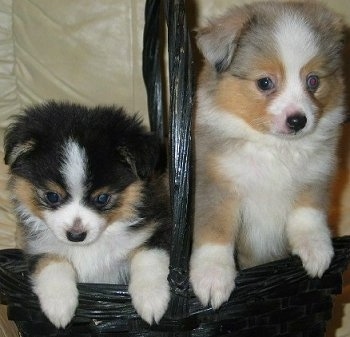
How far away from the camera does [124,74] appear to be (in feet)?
A: 11.3

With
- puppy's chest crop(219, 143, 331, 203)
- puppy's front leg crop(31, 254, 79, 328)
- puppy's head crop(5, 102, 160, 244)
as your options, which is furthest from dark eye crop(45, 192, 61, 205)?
puppy's chest crop(219, 143, 331, 203)

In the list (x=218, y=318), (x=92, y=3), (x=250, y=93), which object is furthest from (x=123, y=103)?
(x=218, y=318)

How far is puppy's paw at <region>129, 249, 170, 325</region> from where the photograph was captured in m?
Result: 1.95

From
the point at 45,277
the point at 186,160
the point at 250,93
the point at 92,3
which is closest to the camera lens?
the point at 186,160

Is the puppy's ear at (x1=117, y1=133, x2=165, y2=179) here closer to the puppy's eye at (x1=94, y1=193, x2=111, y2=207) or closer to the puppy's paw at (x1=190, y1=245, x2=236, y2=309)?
the puppy's eye at (x1=94, y1=193, x2=111, y2=207)

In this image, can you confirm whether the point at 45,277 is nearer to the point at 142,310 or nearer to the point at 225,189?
the point at 142,310

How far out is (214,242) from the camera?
7.52 ft

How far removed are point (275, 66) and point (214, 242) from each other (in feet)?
2.26

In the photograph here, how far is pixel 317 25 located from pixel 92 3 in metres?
1.44

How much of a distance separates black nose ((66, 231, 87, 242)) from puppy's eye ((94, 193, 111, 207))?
13cm

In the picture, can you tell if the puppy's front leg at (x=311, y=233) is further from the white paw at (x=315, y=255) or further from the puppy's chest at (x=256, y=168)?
the puppy's chest at (x=256, y=168)

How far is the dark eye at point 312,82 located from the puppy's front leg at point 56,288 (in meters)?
1.12

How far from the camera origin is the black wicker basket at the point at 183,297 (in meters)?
1.92

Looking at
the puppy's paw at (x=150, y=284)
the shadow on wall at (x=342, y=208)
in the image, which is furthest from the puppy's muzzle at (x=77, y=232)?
the shadow on wall at (x=342, y=208)
